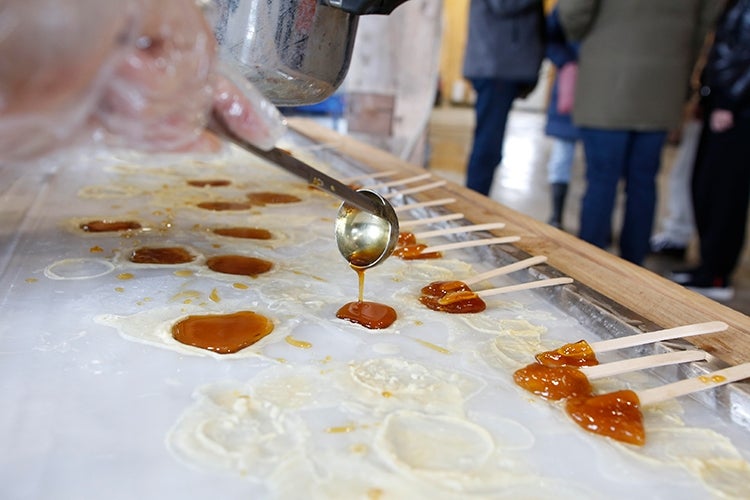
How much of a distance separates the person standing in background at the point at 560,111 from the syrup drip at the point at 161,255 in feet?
10.3

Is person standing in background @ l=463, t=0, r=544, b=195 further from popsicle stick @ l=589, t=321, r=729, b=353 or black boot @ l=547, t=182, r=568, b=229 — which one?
popsicle stick @ l=589, t=321, r=729, b=353

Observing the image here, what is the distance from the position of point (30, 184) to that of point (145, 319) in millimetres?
1366

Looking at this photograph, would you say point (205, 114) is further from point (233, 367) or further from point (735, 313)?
point (735, 313)

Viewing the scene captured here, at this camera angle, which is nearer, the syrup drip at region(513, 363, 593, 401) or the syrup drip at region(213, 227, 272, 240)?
the syrup drip at region(513, 363, 593, 401)

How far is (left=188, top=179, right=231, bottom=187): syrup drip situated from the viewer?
239cm

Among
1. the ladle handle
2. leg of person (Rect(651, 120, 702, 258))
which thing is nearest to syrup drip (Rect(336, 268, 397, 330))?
the ladle handle

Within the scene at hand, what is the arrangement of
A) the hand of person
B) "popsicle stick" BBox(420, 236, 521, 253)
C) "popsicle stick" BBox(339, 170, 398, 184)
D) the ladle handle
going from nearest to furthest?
the ladle handle < "popsicle stick" BBox(420, 236, 521, 253) < "popsicle stick" BBox(339, 170, 398, 184) < the hand of person

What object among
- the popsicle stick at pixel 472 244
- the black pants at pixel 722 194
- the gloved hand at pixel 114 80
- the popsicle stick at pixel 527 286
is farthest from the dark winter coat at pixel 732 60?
the gloved hand at pixel 114 80

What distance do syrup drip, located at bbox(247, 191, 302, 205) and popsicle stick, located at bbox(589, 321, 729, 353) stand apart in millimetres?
1365

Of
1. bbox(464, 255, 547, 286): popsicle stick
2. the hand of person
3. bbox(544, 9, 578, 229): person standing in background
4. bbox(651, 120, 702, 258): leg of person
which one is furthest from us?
bbox(651, 120, 702, 258): leg of person

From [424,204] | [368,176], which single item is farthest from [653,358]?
[368,176]

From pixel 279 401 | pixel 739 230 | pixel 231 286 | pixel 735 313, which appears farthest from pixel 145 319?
pixel 739 230

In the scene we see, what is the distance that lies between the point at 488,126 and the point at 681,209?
1.91 metres

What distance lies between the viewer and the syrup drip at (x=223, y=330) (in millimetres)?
1108
